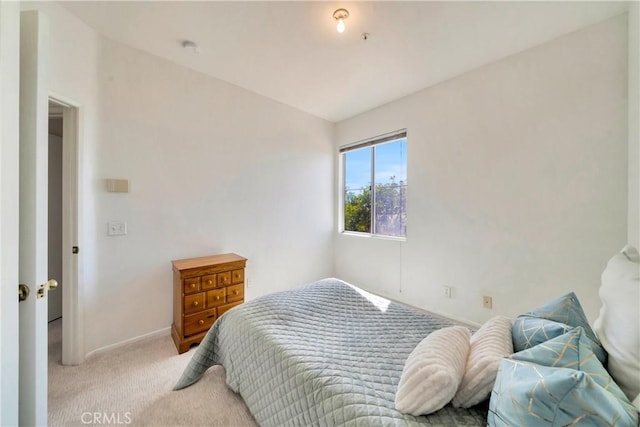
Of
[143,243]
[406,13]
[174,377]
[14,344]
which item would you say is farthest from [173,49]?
[174,377]

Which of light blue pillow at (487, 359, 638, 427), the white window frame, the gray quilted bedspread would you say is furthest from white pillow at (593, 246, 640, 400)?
the white window frame

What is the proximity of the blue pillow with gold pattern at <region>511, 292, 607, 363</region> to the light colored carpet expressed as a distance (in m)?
1.44

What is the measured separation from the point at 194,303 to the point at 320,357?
1.45 meters

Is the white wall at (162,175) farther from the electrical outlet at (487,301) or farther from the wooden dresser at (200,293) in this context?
the electrical outlet at (487,301)

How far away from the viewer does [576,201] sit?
1.94m

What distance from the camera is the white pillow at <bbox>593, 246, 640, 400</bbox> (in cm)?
74

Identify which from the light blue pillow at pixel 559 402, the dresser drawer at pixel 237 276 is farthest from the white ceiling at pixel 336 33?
the light blue pillow at pixel 559 402

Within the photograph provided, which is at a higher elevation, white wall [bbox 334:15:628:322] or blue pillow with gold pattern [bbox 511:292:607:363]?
white wall [bbox 334:15:628:322]

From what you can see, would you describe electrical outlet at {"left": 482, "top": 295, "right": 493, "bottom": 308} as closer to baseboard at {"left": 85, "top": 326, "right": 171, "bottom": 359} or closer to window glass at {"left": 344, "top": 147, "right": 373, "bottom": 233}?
window glass at {"left": 344, "top": 147, "right": 373, "bottom": 233}

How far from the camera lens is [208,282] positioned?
88.7 inches

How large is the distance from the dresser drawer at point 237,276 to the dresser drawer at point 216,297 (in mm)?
112

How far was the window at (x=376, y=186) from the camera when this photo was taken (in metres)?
3.19

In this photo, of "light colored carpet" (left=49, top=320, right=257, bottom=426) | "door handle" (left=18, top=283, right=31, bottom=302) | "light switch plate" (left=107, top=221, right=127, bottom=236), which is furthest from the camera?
"light switch plate" (left=107, top=221, right=127, bottom=236)

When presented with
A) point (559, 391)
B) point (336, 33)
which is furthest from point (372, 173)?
point (559, 391)
